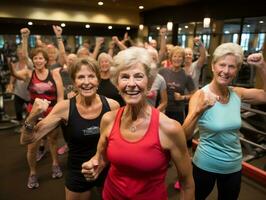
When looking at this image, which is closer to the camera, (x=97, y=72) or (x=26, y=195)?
(x=97, y=72)

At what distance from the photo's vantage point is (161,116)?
1.21m

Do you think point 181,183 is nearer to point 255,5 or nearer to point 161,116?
point 161,116

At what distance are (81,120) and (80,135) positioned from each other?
0.10 meters

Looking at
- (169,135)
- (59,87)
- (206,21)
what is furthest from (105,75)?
(206,21)

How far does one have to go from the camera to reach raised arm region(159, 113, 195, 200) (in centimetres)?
114

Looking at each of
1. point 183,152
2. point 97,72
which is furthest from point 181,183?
point 97,72

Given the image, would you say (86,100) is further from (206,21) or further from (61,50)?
(206,21)

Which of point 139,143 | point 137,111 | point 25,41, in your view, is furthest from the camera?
point 25,41

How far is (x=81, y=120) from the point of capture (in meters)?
1.69

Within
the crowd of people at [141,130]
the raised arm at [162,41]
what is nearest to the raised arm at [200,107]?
the crowd of people at [141,130]

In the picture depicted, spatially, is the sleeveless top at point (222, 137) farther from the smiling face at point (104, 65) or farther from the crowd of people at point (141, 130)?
the smiling face at point (104, 65)

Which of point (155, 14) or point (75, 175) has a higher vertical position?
point (155, 14)

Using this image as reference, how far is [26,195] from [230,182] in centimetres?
216

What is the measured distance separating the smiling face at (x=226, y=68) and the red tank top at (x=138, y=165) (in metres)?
0.63
